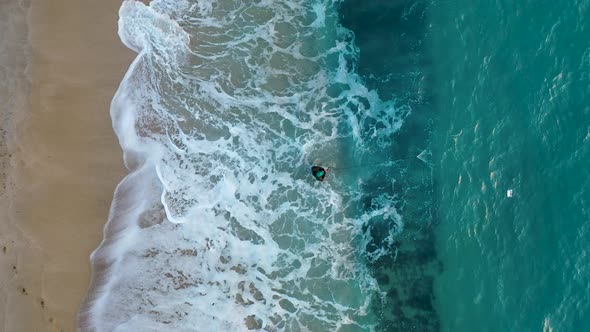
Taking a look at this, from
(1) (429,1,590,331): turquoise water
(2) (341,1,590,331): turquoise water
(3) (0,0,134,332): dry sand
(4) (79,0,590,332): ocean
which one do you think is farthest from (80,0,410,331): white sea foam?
(1) (429,1,590,331): turquoise water

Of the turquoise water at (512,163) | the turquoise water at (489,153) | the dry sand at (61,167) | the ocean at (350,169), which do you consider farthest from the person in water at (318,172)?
the dry sand at (61,167)

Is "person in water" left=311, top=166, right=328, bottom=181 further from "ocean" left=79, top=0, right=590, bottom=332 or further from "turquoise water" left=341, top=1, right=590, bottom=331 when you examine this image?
"turquoise water" left=341, top=1, right=590, bottom=331

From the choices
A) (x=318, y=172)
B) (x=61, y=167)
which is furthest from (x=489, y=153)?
(x=61, y=167)

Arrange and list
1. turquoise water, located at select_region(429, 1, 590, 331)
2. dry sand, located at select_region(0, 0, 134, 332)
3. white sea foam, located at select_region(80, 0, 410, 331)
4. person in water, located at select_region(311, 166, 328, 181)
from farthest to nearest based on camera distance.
Answer: person in water, located at select_region(311, 166, 328, 181), turquoise water, located at select_region(429, 1, 590, 331), white sea foam, located at select_region(80, 0, 410, 331), dry sand, located at select_region(0, 0, 134, 332)

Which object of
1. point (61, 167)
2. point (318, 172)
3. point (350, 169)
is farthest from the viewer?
point (350, 169)

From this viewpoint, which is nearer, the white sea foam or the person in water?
the white sea foam

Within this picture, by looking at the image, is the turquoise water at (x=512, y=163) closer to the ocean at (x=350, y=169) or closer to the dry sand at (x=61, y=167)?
the ocean at (x=350, y=169)

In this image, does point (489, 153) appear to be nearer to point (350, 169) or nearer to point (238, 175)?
point (350, 169)

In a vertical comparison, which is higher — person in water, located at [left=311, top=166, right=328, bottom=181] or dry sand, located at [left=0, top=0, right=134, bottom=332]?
person in water, located at [left=311, top=166, right=328, bottom=181]
